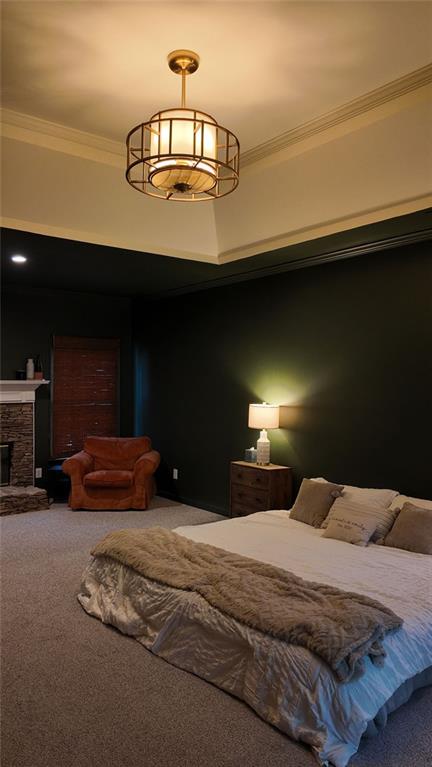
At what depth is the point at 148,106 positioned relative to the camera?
3.84m

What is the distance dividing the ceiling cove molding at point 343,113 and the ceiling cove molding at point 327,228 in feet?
2.08

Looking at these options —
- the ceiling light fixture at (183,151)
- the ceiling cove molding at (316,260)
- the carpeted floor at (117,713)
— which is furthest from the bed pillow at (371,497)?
the ceiling light fixture at (183,151)

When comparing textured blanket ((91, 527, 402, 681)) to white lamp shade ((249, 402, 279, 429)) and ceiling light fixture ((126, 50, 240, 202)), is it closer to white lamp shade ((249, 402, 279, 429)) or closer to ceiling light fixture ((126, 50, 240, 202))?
white lamp shade ((249, 402, 279, 429))

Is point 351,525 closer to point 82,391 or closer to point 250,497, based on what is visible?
point 250,497

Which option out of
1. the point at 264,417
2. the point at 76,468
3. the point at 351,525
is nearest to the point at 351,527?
the point at 351,525

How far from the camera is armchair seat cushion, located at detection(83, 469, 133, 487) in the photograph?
650 cm

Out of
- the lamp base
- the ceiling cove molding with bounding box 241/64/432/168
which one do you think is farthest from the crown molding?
the lamp base

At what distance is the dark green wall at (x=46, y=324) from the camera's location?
713 centimetres

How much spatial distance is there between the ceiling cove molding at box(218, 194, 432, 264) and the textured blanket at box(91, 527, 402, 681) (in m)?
2.49

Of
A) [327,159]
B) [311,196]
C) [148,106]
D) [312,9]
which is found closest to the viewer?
[312,9]

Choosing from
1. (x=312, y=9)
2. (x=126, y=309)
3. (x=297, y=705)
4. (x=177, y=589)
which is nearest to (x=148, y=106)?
(x=312, y=9)

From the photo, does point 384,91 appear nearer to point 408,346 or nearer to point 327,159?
point 327,159

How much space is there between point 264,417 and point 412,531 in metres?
2.06

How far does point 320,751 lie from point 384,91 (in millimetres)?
3518
